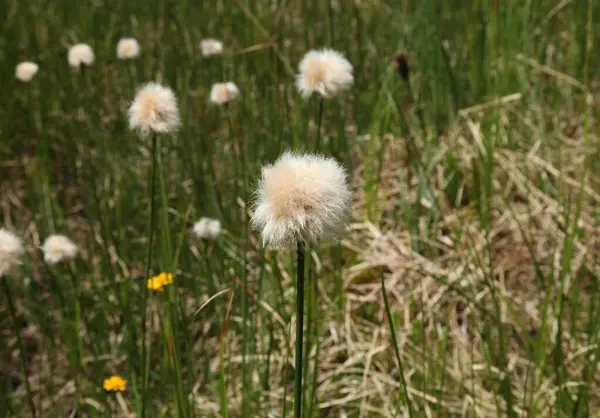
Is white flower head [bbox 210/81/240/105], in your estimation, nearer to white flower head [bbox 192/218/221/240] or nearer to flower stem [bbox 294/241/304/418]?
white flower head [bbox 192/218/221/240]

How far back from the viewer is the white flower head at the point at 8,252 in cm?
157

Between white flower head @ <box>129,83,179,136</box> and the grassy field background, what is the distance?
16cm

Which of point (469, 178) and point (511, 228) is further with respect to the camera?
point (469, 178)

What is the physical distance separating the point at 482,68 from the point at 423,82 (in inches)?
11.1

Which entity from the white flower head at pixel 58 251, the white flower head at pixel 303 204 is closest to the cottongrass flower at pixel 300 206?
the white flower head at pixel 303 204

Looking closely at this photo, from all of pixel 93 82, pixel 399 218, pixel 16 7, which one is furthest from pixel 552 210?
pixel 16 7

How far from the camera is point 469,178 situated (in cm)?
263

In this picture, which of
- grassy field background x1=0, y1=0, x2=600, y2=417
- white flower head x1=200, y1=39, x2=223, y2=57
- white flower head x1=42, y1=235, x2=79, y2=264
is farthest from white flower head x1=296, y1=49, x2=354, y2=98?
white flower head x1=200, y1=39, x2=223, y2=57

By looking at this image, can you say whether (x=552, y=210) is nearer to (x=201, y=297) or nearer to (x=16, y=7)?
(x=201, y=297)

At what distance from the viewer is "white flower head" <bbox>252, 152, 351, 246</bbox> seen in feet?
3.07

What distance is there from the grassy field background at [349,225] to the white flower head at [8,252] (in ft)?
0.51

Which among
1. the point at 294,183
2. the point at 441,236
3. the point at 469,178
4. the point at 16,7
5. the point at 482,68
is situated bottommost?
the point at 294,183

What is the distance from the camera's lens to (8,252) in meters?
1.61

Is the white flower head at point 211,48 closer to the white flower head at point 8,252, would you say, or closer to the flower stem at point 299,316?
the white flower head at point 8,252
